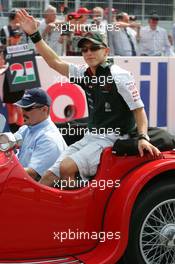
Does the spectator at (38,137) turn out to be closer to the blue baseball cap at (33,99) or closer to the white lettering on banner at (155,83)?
the blue baseball cap at (33,99)

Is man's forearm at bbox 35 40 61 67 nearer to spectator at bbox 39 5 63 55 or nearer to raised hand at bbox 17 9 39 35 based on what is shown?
raised hand at bbox 17 9 39 35

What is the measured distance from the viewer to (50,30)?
866 centimetres

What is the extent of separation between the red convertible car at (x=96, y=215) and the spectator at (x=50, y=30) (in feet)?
16.2

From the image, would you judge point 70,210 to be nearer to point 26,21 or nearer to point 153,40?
point 26,21

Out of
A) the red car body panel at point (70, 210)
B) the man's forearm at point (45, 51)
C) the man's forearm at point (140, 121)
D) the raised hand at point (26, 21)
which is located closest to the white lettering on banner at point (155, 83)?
the man's forearm at point (45, 51)

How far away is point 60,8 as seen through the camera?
9.41 meters

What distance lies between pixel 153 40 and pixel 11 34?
2.52 meters

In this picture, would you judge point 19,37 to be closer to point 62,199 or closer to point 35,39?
point 35,39

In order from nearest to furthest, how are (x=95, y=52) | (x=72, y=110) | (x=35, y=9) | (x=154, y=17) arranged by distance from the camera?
(x=95, y=52), (x=72, y=110), (x=35, y=9), (x=154, y=17)


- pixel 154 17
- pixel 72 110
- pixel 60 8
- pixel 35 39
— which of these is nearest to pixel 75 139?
pixel 35 39

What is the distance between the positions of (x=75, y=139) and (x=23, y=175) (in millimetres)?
1137

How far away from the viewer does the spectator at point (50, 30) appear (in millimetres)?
8688

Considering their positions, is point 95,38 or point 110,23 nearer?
point 95,38

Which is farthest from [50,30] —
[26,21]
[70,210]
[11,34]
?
[70,210]
